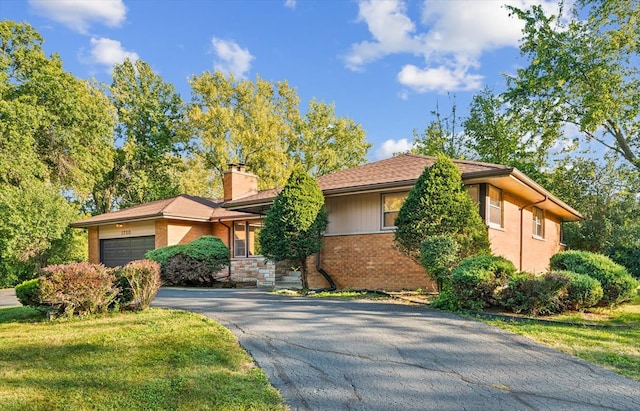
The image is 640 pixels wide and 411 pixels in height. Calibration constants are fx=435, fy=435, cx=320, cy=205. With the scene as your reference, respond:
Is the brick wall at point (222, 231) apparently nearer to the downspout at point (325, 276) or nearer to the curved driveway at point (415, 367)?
the downspout at point (325, 276)

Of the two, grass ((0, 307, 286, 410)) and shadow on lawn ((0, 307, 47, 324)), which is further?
shadow on lawn ((0, 307, 47, 324))

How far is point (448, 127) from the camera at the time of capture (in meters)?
34.1

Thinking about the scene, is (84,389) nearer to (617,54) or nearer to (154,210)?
(154,210)

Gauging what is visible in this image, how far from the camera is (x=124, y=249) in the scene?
2194cm

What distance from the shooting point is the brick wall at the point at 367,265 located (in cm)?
1259

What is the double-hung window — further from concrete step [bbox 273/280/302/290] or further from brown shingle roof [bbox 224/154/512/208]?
concrete step [bbox 273/280/302/290]

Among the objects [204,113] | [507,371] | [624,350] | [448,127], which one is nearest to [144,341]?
[507,371]

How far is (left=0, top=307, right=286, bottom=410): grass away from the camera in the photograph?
13.5 ft

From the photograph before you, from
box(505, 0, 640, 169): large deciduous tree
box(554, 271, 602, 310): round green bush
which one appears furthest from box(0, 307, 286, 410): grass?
box(505, 0, 640, 169): large deciduous tree

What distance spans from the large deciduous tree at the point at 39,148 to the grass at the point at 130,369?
49.2 feet

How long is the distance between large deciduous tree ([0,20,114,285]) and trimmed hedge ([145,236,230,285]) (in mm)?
7135

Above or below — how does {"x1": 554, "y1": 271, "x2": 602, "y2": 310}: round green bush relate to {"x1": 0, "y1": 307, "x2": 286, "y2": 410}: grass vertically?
above

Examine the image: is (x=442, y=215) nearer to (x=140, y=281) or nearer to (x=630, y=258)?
(x=140, y=281)

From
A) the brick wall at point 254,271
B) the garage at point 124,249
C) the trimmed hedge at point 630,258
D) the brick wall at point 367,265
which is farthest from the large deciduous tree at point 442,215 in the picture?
the trimmed hedge at point 630,258
